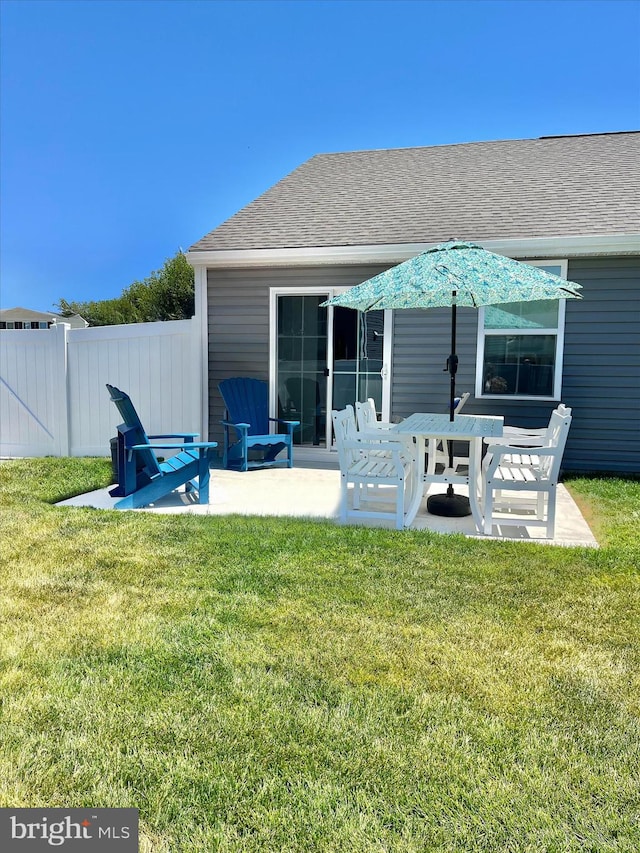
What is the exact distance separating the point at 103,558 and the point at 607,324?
5809 millimetres

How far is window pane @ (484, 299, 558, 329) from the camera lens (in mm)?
6410

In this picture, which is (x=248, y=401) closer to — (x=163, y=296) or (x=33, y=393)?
(x=33, y=393)

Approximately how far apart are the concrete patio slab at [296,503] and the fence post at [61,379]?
2.26 m

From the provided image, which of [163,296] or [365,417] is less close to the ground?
[163,296]

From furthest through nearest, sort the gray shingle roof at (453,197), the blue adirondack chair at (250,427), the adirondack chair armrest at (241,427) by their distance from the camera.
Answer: the gray shingle roof at (453,197), the blue adirondack chair at (250,427), the adirondack chair armrest at (241,427)

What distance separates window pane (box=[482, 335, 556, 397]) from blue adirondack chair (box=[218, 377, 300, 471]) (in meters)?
2.45

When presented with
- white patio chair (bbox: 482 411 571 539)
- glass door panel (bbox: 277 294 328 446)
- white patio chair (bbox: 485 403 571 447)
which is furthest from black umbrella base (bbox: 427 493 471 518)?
glass door panel (bbox: 277 294 328 446)

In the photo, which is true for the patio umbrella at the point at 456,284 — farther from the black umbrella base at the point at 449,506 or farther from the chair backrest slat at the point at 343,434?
the chair backrest slat at the point at 343,434

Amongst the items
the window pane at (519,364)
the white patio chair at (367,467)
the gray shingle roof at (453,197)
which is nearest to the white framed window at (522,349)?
the window pane at (519,364)

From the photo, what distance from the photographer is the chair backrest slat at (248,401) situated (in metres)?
6.58

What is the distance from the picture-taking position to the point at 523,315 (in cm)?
649

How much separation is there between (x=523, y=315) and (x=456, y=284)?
306cm

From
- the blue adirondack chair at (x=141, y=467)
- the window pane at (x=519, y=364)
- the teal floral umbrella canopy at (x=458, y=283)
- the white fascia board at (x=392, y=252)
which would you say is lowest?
the blue adirondack chair at (x=141, y=467)

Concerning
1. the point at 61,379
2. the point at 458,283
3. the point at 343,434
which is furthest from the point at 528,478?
the point at 61,379
